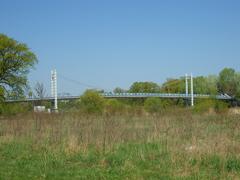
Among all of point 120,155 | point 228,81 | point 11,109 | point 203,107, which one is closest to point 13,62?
point 11,109

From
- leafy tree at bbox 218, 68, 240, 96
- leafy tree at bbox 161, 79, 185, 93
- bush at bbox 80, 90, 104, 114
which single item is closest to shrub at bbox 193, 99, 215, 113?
bush at bbox 80, 90, 104, 114

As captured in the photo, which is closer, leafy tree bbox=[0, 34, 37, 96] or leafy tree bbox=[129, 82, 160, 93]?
leafy tree bbox=[0, 34, 37, 96]

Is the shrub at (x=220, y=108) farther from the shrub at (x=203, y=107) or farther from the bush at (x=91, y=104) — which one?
the bush at (x=91, y=104)

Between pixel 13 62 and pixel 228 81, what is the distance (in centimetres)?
6811

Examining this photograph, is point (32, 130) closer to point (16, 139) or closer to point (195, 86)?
point (16, 139)

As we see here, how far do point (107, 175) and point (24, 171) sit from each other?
1.87 m

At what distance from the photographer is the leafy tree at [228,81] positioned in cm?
9481

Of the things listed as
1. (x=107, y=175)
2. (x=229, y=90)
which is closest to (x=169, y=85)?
(x=229, y=90)

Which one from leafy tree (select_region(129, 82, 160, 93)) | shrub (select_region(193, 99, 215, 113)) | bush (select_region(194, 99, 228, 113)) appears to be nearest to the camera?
bush (select_region(194, 99, 228, 113))

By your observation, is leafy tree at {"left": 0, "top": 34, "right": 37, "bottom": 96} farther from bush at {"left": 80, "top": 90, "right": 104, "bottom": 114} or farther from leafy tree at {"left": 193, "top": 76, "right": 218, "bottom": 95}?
leafy tree at {"left": 193, "top": 76, "right": 218, "bottom": 95}

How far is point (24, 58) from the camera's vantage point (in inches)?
1700

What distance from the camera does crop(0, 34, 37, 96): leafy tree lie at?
42625 mm

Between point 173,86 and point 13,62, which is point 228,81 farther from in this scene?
point 13,62

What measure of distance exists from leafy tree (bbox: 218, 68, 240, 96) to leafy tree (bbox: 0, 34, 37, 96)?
6222cm
